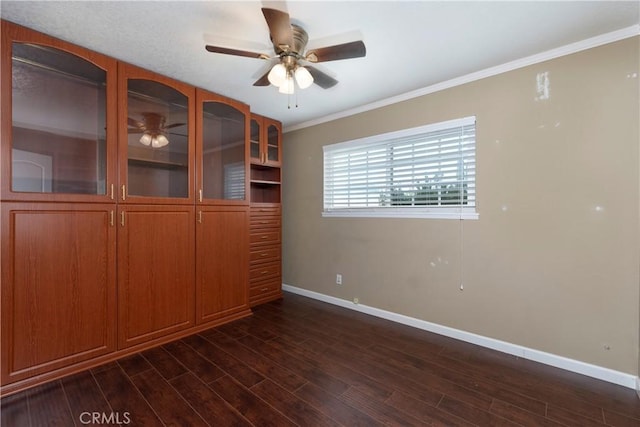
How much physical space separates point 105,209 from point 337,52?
81.8 inches

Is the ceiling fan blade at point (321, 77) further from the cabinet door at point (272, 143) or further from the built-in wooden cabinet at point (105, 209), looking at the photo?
the cabinet door at point (272, 143)

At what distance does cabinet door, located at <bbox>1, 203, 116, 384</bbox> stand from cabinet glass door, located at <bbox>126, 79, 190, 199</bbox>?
38 cm

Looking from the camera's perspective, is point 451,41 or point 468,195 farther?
point 468,195

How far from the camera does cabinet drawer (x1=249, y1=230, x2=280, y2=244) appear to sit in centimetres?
355

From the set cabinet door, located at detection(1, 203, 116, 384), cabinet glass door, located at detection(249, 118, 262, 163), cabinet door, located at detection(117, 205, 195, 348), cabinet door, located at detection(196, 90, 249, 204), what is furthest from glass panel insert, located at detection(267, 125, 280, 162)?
cabinet door, located at detection(1, 203, 116, 384)

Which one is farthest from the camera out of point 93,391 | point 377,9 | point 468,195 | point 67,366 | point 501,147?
point 468,195

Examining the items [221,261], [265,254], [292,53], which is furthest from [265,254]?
[292,53]

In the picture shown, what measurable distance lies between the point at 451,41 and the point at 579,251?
1.79 m

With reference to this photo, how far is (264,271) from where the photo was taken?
367cm

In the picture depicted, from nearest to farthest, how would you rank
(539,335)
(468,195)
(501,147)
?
(539,335)
(501,147)
(468,195)

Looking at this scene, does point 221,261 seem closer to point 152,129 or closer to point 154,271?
point 154,271

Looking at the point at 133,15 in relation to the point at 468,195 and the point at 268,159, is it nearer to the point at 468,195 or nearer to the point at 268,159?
the point at 268,159

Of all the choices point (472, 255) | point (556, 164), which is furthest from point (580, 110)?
point (472, 255)

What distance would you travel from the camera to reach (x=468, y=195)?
2584mm
